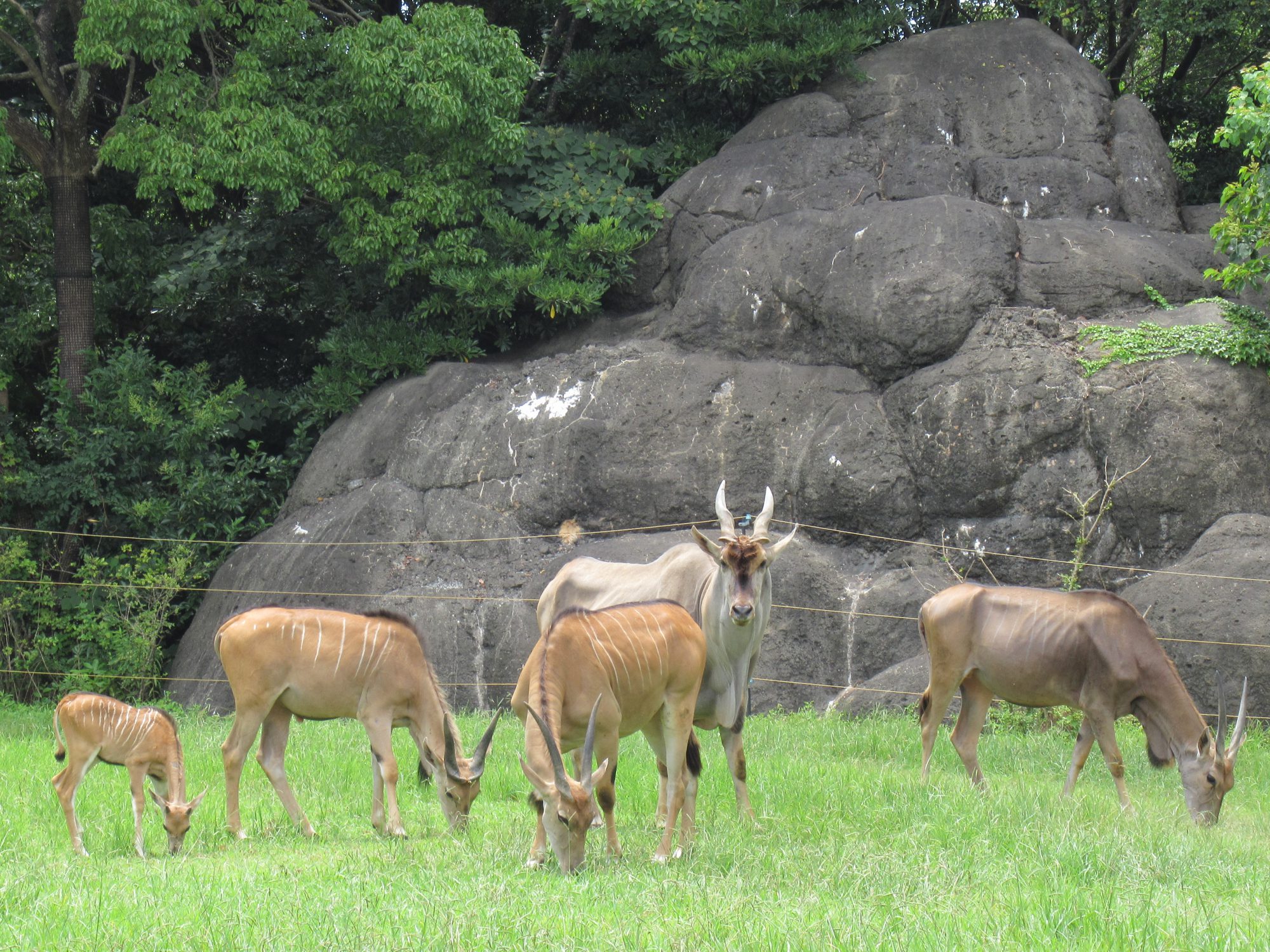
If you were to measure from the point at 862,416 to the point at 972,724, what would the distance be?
16.9ft

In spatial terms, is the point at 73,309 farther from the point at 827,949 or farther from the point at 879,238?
the point at 827,949

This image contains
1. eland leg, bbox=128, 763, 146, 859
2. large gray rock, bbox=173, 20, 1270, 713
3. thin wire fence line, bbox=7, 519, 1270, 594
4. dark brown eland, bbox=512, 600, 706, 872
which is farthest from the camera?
large gray rock, bbox=173, 20, 1270, 713

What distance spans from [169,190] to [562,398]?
23.0 feet

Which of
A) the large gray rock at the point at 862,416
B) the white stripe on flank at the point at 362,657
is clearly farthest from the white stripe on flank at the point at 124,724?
the large gray rock at the point at 862,416

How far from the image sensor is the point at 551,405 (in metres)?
15.0

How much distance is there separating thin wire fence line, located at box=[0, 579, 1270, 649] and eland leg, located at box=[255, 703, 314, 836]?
565cm

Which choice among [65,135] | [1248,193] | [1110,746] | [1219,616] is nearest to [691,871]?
[1110,746]

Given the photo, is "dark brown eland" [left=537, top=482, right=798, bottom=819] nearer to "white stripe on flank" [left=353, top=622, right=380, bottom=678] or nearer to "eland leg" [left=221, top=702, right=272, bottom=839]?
"white stripe on flank" [left=353, top=622, right=380, bottom=678]

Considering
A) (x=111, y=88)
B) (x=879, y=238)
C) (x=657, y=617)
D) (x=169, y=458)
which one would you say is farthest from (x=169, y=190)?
(x=657, y=617)

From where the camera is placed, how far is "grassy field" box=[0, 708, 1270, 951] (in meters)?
4.86

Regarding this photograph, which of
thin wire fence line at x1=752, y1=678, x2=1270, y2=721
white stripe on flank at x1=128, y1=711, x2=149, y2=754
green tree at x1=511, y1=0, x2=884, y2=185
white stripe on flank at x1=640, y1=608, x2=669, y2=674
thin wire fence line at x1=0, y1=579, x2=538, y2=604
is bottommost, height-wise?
thin wire fence line at x1=752, y1=678, x2=1270, y2=721

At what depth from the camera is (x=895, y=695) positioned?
41.4ft

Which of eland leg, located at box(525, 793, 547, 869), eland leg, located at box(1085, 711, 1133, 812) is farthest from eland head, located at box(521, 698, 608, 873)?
eland leg, located at box(1085, 711, 1133, 812)

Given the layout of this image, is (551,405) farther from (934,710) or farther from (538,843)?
(538,843)
